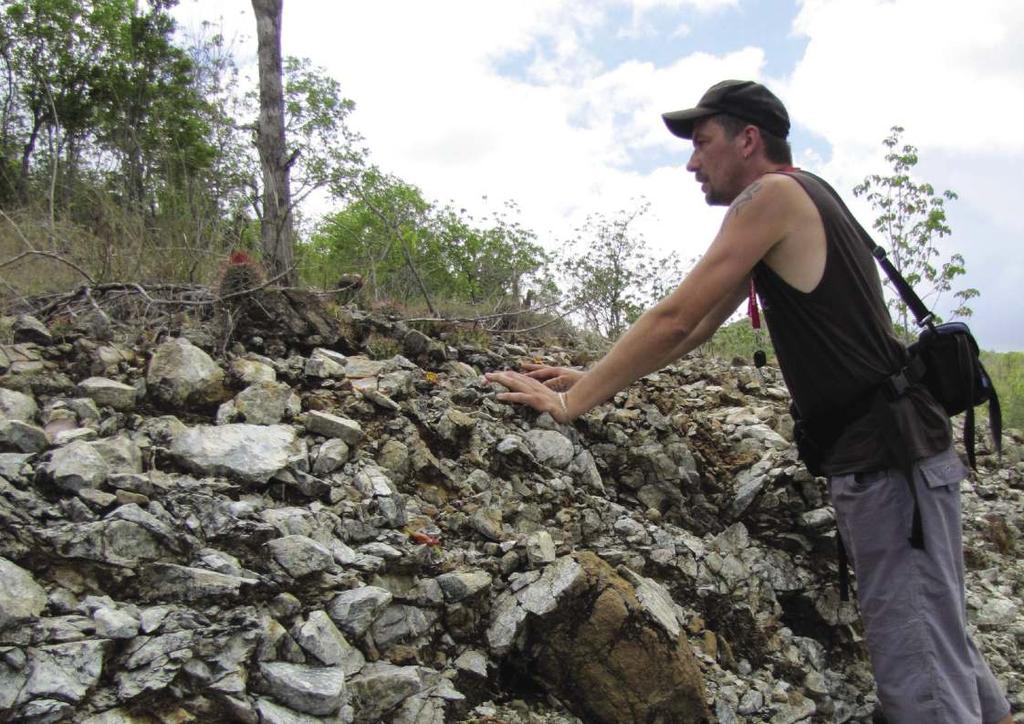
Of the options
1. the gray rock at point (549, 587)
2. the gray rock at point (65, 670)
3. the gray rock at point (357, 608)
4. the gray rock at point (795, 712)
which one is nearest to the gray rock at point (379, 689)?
the gray rock at point (357, 608)

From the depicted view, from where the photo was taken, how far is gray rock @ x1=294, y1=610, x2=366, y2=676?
1854 mm

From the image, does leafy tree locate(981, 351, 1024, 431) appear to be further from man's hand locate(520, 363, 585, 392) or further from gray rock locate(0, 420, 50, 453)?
gray rock locate(0, 420, 50, 453)

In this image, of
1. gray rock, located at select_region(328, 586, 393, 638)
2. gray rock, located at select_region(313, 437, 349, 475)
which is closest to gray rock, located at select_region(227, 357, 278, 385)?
gray rock, located at select_region(313, 437, 349, 475)

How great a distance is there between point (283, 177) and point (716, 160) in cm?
489

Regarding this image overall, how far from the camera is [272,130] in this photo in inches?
250

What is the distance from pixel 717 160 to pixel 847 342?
0.66 metres

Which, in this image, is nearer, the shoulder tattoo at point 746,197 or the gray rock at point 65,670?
the gray rock at point 65,670

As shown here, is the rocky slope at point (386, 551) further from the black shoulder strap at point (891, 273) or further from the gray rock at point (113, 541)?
the black shoulder strap at point (891, 273)

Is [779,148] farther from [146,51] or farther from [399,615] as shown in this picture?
[146,51]

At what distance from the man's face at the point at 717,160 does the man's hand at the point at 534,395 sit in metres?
0.81

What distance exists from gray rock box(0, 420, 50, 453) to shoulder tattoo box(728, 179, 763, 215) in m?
2.17

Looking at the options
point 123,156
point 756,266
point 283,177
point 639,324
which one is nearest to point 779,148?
point 756,266

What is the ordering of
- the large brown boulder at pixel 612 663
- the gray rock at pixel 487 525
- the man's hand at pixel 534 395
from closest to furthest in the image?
the large brown boulder at pixel 612 663, the man's hand at pixel 534 395, the gray rock at pixel 487 525

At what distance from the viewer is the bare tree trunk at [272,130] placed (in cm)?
568
